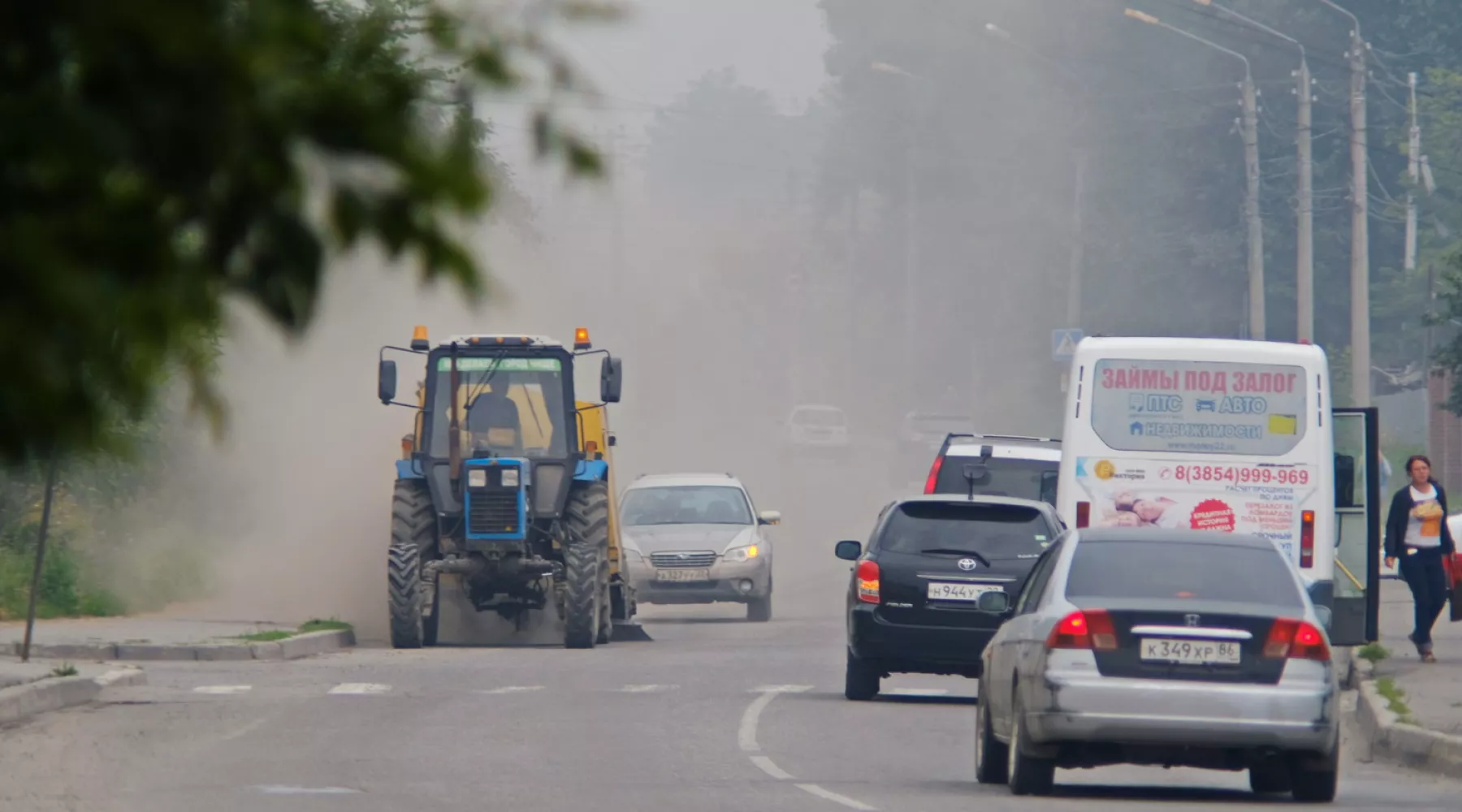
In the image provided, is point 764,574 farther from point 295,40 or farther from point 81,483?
point 295,40

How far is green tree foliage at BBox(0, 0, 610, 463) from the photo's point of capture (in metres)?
2.39

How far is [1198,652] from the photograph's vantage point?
405 inches

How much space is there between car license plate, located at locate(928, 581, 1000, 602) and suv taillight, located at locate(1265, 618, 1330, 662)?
5.67 meters

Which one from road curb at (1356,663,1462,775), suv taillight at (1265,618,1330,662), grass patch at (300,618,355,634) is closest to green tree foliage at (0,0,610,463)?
suv taillight at (1265,618,1330,662)

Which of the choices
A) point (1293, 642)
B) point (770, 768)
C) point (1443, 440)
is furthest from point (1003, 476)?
point (1443, 440)

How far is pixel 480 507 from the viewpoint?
21328 millimetres

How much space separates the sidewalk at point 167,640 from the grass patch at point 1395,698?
9.78 meters

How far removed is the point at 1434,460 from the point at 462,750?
114 ft

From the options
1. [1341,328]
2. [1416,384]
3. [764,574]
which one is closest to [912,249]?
[1341,328]

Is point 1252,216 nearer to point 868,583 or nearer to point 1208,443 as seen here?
point 1208,443

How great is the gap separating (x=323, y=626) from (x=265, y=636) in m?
1.65

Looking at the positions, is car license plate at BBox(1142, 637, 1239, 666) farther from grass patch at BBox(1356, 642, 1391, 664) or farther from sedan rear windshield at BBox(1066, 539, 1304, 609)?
grass patch at BBox(1356, 642, 1391, 664)

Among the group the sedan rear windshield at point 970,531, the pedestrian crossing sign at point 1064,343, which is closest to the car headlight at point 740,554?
the sedan rear windshield at point 970,531

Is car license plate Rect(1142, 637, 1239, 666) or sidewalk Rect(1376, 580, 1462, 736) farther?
sidewalk Rect(1376, 580, 1462, 736)
